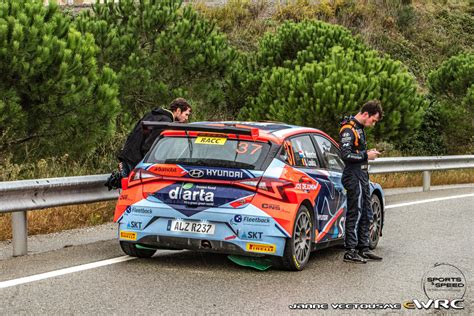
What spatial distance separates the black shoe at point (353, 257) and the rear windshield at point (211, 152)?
167cm

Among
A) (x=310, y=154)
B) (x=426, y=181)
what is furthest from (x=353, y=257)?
(x=426, y=181)

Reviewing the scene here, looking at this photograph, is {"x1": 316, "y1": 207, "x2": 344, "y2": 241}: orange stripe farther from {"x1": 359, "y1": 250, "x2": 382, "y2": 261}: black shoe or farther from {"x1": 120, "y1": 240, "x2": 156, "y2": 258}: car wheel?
{"x1": 120, "y1": 240, "x2": 156, "y2": 258}: car wheel

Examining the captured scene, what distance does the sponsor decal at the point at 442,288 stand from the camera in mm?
7180

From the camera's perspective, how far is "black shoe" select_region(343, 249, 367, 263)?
939 cm

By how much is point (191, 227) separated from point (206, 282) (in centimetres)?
73

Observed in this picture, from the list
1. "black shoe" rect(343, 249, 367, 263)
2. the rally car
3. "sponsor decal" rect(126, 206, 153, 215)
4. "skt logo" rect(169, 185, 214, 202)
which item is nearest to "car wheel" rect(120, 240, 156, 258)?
the rally car

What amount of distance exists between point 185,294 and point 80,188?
3.38 m

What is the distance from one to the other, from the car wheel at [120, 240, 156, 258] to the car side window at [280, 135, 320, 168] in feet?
5.77

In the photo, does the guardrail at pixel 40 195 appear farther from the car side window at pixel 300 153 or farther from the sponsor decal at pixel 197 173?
the car side window at pixel 300 153

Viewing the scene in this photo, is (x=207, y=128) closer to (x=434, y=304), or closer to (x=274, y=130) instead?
(x=274, y=130)

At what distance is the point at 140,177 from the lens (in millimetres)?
8750

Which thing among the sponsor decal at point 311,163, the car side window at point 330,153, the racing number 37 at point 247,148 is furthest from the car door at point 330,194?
the racing number 37 at point 247,148

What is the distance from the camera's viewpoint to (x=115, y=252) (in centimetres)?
945

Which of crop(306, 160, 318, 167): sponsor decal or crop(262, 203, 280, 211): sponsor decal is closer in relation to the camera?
crop(262, 203, 280, 211): sponsor decal
